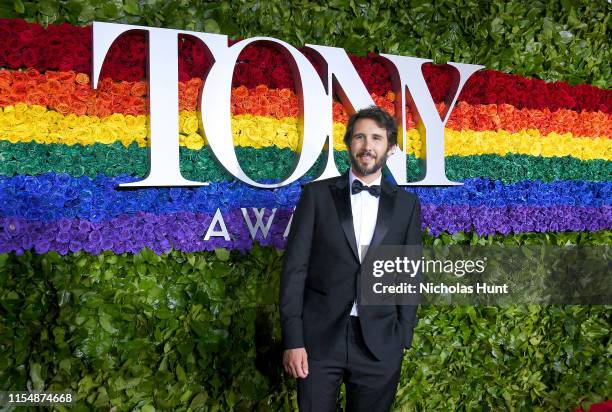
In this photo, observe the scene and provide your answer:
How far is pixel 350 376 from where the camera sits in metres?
2.11

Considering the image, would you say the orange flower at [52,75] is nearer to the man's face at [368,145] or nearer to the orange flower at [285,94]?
the orange flower at [285,94]

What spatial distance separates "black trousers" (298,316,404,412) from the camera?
6.82ft

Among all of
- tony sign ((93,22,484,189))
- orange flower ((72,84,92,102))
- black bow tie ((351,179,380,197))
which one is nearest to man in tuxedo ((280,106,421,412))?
black bow tie ((351,179,380,197))

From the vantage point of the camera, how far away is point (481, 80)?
3377mm

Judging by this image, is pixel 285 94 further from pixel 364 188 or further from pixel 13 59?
pixel 13 59

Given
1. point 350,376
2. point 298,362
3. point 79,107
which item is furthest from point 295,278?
point 79,107

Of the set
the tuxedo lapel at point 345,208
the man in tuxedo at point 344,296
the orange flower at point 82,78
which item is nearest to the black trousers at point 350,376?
the man in tuxedo at point 344,296

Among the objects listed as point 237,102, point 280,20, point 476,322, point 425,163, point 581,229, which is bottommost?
point 476,322

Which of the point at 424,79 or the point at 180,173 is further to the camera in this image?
the point at 424,79

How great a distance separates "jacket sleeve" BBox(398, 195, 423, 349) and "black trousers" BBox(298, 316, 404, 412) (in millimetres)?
119

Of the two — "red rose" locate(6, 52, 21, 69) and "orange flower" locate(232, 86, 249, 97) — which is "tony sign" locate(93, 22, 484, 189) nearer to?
"orange flower" locate(232, 86, 249, 97)

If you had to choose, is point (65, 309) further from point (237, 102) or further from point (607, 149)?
point (607, 149)

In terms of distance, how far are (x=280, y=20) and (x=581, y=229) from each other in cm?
223

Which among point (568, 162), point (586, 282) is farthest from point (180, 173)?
point (586, 282)
